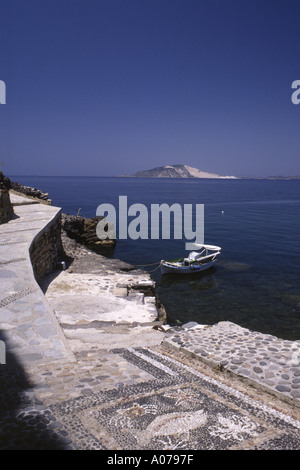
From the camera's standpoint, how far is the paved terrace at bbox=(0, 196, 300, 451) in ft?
10.3

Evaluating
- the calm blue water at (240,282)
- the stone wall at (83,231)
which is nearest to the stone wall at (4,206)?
the calm blue water at (240,282)

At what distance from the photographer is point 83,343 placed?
6.61 metres

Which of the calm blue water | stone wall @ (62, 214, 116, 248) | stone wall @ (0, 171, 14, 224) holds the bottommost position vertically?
the calm blue water

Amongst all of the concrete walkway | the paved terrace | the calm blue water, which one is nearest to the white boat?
the calm blue water

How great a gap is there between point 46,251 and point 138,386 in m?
9.29

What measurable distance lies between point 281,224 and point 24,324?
39755 millimetres

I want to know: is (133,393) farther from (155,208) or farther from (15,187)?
(155,208)

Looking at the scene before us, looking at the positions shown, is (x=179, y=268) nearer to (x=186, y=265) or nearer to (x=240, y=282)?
(x=186, y=265)

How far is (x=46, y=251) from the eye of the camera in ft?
41.1

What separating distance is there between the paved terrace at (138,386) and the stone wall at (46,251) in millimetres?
3036

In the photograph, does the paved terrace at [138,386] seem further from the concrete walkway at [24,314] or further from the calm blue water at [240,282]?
the calm blue water at [240,282]

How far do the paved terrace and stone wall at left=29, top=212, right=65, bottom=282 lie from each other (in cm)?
304

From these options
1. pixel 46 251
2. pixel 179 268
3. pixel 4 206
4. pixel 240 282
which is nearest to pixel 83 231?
pixel 179 268

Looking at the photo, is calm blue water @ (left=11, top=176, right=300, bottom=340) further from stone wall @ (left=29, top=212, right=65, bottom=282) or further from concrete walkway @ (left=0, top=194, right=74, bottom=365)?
concrete walkway @ (left=0, top=194, right=74, bottom=365)
